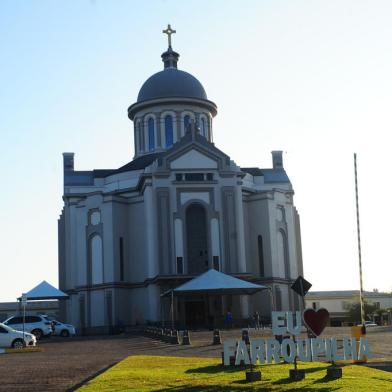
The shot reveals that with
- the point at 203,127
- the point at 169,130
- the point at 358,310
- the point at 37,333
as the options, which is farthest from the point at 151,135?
the point at 358,310

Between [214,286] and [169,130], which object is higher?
[169,130]

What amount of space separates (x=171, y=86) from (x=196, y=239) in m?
17.5

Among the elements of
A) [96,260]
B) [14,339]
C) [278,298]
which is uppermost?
[96,260]

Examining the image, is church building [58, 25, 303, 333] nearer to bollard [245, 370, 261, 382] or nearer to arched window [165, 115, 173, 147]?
arched window [165, 115, 173, 147]

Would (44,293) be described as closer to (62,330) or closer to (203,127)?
(62,330)

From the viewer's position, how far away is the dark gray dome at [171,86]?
74188 mm

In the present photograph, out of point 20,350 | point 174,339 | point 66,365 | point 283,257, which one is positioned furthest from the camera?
point 283,257

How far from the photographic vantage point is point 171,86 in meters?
74.6

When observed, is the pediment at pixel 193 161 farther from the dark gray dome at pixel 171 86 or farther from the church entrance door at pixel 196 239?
the dark gray dome at pixel 171 86

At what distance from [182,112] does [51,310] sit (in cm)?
5084

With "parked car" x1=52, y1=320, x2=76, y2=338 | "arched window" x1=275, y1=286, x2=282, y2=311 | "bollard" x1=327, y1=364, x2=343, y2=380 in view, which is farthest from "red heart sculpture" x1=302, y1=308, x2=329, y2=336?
"arched window" x1=275, y1=286, x2=282, y2=311

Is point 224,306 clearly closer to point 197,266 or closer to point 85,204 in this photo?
point 197,266

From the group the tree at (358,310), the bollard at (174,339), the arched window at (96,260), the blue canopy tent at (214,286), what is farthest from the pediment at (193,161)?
the tree at (358,310)

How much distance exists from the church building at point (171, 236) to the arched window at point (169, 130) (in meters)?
0.09
